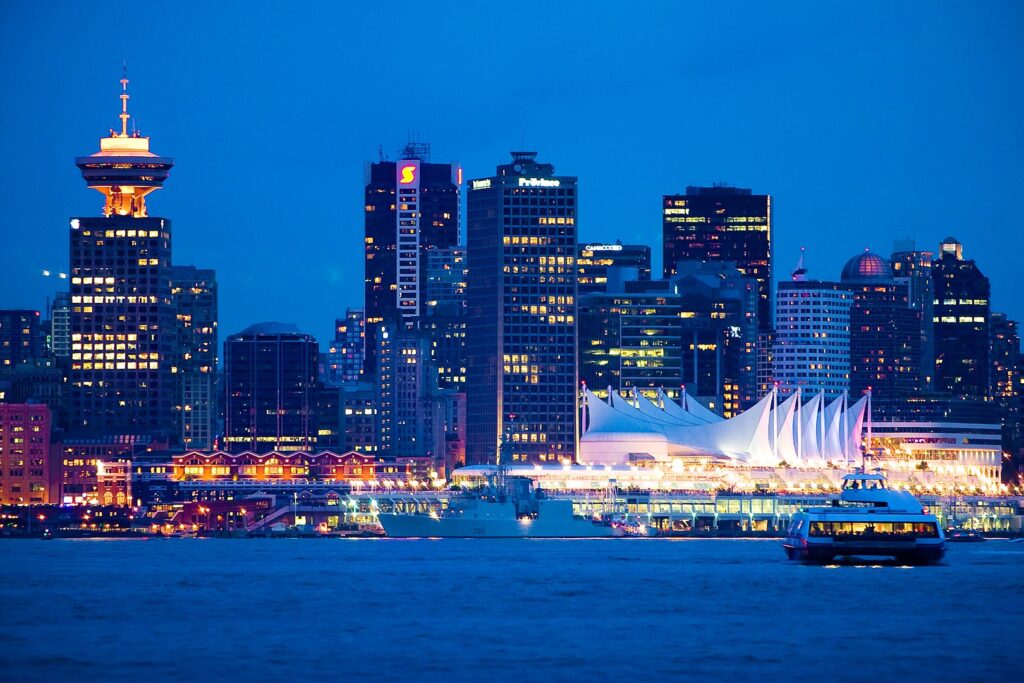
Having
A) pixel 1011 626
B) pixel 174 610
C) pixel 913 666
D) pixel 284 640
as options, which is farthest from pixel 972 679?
pixel 174 610

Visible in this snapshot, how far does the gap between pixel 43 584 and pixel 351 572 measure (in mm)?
20198

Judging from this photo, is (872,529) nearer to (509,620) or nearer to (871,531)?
(871,531)

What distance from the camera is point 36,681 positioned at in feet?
278

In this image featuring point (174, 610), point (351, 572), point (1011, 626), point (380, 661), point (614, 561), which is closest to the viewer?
point (380, 661)

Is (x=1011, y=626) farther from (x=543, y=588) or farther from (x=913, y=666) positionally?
(x=543, y=588)

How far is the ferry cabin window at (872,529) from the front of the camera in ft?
486

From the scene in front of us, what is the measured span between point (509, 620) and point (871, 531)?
1810 inches

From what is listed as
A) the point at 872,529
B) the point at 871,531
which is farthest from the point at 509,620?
the point at 872,529

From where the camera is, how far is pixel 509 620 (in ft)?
356

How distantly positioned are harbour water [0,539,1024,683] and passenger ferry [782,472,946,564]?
1.31 meters

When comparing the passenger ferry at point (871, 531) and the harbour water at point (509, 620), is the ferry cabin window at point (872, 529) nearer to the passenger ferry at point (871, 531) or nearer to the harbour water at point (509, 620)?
the passenger ferry at point (871, 531)

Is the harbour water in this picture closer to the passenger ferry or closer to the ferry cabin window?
the passenger ferry

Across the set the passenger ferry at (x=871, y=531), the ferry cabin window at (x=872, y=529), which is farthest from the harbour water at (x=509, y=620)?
the ferry cabin window at (x=872, y=529)

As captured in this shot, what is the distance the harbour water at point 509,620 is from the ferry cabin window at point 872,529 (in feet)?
7.27
